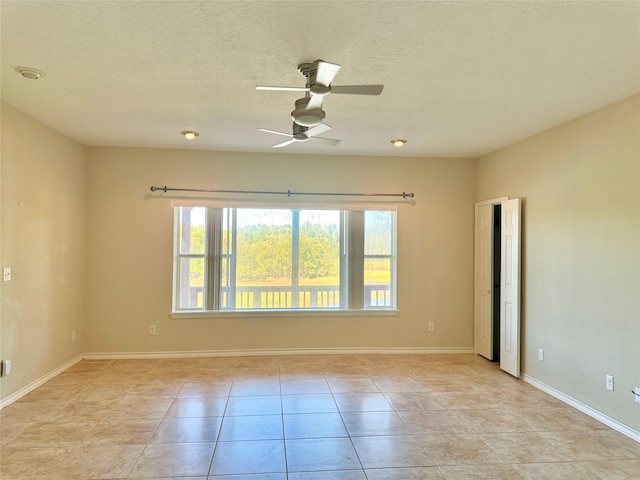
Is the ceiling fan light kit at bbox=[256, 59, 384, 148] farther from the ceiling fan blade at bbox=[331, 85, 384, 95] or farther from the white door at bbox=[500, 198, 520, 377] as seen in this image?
the white door at bbox=[500, 198, 520, 377]

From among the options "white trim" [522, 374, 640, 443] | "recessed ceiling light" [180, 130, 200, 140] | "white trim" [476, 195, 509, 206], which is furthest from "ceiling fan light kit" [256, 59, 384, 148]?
"white trim" [522, 374, 640, 443]

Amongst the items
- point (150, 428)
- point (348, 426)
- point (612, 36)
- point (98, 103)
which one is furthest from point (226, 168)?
point (612, 36)

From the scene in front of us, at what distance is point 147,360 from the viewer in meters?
4.59

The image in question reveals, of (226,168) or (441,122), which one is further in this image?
(226,168)

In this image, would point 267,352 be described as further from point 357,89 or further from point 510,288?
point 357,89

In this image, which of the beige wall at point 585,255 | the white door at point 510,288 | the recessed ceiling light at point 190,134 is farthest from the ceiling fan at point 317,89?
the white door at point 510,288

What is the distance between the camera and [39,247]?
12.1 ft

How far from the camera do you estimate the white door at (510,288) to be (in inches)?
161

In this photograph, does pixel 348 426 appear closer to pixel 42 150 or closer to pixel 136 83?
pixel 136 83

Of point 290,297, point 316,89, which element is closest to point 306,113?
point 316,89

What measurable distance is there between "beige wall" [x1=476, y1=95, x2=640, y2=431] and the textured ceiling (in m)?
0.32

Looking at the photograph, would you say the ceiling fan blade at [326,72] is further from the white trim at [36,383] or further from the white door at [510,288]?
the white trim at [36,383]

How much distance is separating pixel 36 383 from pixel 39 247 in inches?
53.3

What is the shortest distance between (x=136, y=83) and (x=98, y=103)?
2.22 ft
